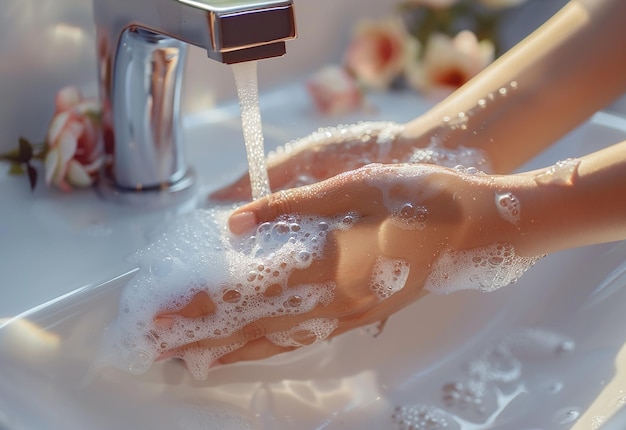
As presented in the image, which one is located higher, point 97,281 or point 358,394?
point 97,281

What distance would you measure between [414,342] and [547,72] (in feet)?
0.99

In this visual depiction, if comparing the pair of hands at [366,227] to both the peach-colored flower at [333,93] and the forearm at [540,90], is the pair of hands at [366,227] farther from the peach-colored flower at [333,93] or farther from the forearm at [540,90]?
the peach-colored flower at [333,93]

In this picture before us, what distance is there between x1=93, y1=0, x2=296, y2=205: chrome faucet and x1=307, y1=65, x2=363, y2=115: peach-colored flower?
0.73 ft

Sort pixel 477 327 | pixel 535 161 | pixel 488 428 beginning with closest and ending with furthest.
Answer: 1. pixel 488 428
2. pixel 477 327
3. pixel 535 161

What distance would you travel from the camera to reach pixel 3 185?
71 centimetres

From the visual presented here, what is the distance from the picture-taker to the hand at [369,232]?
598 millimetres

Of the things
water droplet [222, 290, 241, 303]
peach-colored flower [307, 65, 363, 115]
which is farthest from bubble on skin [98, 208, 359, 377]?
peach-colored flower [307, 65, 363, 115]

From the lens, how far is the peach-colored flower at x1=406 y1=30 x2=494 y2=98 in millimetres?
916

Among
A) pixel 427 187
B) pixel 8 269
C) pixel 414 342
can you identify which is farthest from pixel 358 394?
pixel 8 269

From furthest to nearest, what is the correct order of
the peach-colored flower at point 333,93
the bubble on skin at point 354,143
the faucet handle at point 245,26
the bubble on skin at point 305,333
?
the peach-colored flower at point 333,93 < the bubble on skin at point 354,143 < the bubble on skin at point 305,333 < the faucet handle at point 245,26

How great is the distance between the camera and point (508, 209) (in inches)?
24.8

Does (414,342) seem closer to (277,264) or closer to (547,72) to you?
(277,264)

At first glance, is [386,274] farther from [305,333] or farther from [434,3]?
[434,3]

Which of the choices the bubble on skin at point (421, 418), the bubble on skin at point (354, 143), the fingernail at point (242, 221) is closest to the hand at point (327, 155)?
the bubble on skin at point (354, 143)
